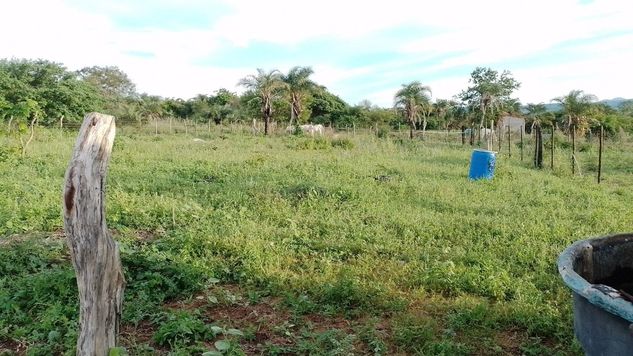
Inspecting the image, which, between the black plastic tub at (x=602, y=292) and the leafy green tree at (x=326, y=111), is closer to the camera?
the black plastic tub at (x=602, y=292)

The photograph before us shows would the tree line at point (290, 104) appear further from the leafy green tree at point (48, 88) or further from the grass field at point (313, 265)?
the grass field at point (313, 265)

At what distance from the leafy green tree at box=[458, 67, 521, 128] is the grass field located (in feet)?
57.5

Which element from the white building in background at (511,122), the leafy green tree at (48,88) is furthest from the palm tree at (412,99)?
the leafy green tree at (48,88)

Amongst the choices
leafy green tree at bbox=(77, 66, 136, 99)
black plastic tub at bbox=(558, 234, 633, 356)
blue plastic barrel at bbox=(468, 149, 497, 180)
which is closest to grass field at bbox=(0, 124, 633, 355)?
black plastic tub at bbox=(558, 234, 633, 356)

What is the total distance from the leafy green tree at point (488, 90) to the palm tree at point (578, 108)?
2796 millimetres

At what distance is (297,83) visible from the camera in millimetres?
27234

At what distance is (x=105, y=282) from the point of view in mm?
2592

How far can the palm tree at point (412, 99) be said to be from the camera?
28.9m

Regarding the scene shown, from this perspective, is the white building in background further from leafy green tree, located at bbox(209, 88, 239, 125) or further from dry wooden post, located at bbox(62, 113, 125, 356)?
dry wooden post, located at bbox(62, 113, 125, 356)

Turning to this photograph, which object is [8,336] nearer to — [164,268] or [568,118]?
[164,268]

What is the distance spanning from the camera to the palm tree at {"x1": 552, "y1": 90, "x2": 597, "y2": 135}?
2391 centimetres

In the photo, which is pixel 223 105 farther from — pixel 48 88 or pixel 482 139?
pixel 482 139

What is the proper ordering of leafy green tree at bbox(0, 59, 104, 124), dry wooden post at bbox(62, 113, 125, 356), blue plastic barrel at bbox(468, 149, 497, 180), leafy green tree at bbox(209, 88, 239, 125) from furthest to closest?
leafy green tree at bbox(209, 88, 239, 125) < leafy green tree at bbox(0, 59, 104, 124) < blue plastic barrel at bbox(468, 149, 497, 180) < dry wooden post at bbox(62, 113, 125, 356)

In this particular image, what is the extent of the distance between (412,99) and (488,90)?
4.75 metres
